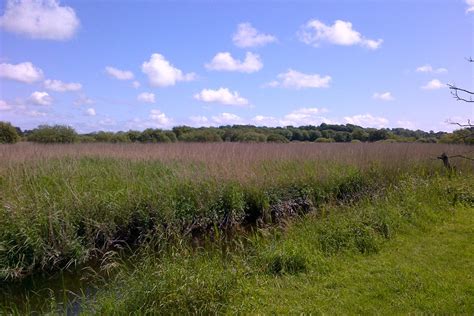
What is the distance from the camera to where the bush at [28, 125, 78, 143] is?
1655 cm

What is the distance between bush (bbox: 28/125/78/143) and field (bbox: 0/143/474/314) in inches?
335

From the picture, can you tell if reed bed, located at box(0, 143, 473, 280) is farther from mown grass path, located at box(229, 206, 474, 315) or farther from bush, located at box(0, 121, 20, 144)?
bush, located at box(0, 121, 20, 144)

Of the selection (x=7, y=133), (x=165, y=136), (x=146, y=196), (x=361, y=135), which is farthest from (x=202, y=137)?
(x=361, y=135)

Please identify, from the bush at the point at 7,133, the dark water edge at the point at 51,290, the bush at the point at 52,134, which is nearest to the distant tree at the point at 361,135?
the bush at the point at 52,134

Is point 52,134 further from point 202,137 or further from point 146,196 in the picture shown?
point 146,196

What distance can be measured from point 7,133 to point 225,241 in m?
14.1

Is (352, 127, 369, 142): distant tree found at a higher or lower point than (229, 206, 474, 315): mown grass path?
higher

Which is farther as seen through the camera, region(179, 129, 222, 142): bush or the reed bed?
region(179, 129, 222, 142): bush

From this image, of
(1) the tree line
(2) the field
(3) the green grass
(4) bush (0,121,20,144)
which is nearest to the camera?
(3) the green grass

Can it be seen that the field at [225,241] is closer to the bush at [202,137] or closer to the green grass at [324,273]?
the green grass at [324,273]

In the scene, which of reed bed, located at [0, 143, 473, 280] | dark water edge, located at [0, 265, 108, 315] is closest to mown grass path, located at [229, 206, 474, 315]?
dark water edge, located at [0, 265, 108, 315]

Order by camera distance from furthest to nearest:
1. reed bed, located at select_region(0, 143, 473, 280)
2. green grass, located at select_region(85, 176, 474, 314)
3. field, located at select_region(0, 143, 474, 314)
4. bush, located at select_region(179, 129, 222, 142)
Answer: bush, located at select_region(179, 129, 222, 142), reed bed, located at select_region(0, 143, 473, 280), field, located at select_region(0, 143, 474, 314), green grass, located at select_region(85, 176, 474, 314)

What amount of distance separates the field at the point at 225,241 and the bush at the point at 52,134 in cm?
852

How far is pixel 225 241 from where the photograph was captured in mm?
5898
